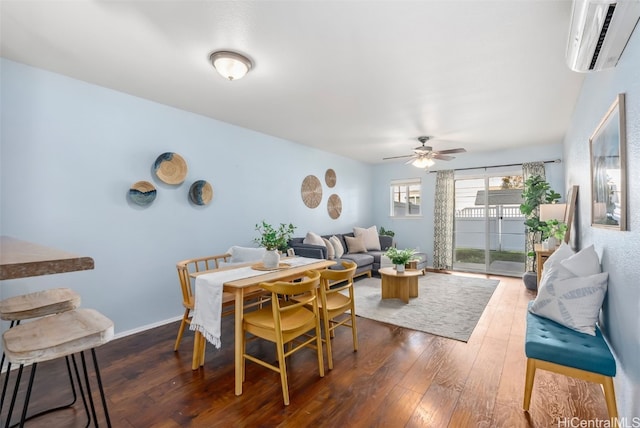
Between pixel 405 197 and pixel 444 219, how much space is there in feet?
3.79

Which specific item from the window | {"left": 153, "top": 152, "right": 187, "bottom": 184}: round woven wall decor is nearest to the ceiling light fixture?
the window

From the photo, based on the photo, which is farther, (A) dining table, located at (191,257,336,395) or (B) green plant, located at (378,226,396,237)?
(B) green plant, located at (378,226,396,237)

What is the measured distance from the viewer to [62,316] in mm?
1495

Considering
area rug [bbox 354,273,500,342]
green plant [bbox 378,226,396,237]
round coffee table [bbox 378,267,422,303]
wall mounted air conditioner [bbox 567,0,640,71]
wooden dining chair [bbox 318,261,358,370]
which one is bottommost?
area rug [bbox 354,273,500,342]

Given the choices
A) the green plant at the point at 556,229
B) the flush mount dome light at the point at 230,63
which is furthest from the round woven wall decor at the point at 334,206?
the flush mount dome light at the point at 230,63

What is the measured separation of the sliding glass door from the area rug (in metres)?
0.91

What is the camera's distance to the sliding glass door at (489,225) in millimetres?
5906

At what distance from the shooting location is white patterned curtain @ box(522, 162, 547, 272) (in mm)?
5402

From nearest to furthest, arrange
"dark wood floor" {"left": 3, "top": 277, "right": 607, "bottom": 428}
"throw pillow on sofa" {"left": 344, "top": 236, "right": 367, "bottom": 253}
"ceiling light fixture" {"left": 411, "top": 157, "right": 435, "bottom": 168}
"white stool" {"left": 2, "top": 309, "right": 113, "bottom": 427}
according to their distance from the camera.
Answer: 1. "white stool" {"left": 2, "top": 309, "right": 113, "bottom": 427}
2. "dark wood floor" {"left": 3, "top": 277, "right": 607, "bottom": 428}
3. "ceiling light fixture" {"left": 411, "top": 157, "right": 435, "bottom": 168}
4. "throw pillow on sofa" {"left": 344, "top": 236, "right": 367, "bottom": 253}

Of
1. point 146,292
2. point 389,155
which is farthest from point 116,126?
point 389,155

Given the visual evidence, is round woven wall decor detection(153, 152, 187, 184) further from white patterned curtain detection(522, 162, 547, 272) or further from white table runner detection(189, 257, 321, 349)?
white patterned curtain detection(522, 162, 547, 272)

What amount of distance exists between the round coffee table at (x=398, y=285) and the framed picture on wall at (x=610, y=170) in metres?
2.21

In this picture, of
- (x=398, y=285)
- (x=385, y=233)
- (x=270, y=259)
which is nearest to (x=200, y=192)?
(x=270, y=259)

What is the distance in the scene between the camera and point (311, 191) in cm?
558
